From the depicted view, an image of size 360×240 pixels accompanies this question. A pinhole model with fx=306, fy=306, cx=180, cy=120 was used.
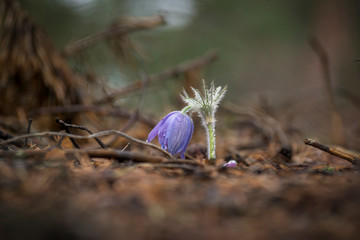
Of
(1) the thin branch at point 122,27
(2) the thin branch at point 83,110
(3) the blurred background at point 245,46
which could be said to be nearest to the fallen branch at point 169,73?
(3) the blurred background at point 245,46

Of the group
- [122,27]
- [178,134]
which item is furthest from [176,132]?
[122,27]

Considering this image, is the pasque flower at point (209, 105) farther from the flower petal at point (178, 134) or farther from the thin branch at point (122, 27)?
the thin branch at point (122, 27)

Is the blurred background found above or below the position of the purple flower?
above

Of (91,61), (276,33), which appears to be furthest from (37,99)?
(276,33)

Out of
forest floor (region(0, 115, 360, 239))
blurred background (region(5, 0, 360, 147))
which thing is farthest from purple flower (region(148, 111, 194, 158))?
blurred background (region(5, 0, 360, 147))

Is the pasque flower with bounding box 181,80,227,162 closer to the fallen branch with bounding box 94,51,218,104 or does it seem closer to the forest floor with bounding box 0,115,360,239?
the forest floor with bounding box 0,115,360,239

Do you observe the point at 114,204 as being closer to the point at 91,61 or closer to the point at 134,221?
the point at 134,221

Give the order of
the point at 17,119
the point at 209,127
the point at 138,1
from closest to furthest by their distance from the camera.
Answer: the point at 209,127, the point at 17,119, the point at 138,1
